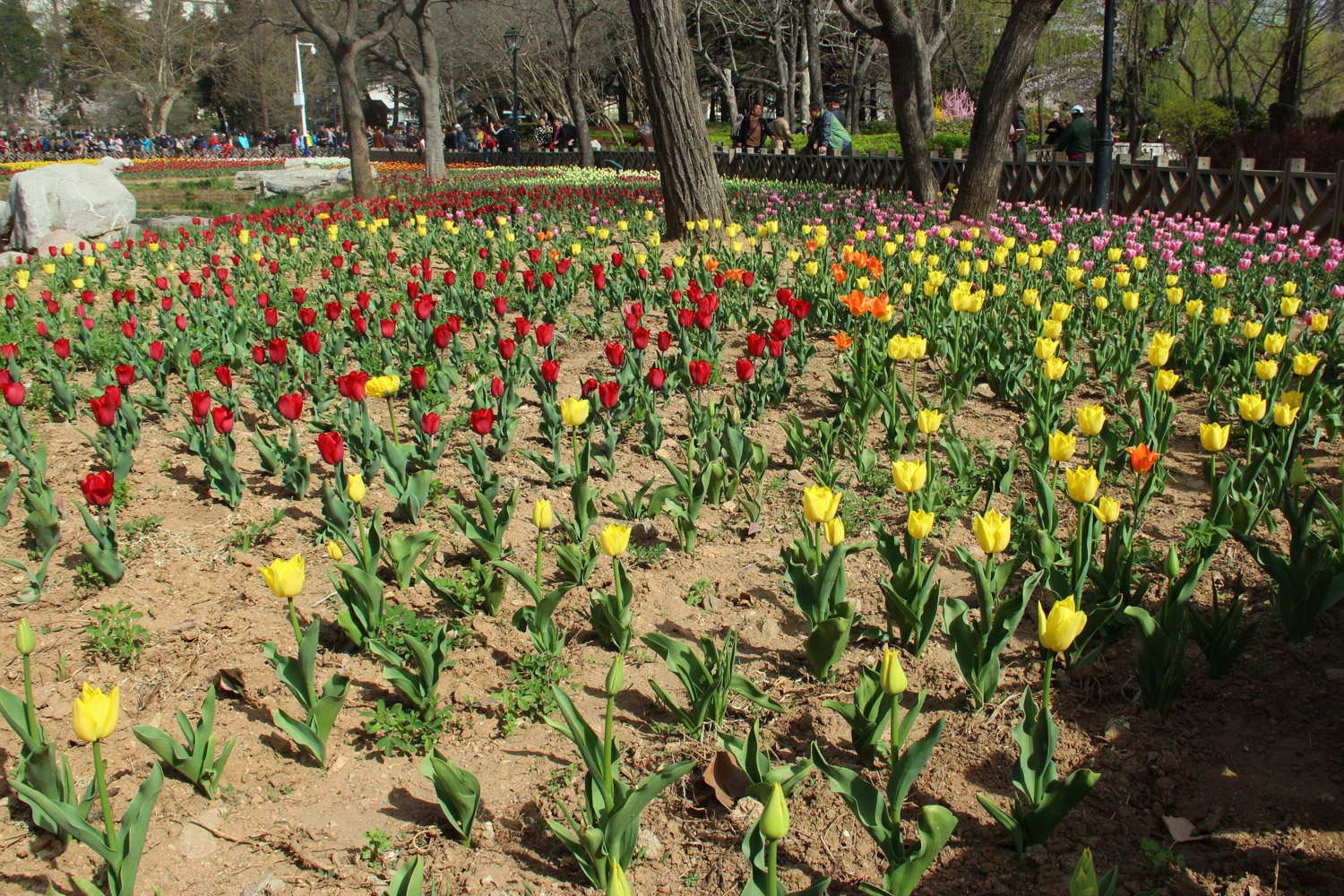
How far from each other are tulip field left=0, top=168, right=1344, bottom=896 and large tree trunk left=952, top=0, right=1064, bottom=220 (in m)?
5.33

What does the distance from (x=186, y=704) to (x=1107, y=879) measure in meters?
2.29

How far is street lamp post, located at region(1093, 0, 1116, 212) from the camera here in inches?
422

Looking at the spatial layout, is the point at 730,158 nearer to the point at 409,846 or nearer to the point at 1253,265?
the point at 1253,265

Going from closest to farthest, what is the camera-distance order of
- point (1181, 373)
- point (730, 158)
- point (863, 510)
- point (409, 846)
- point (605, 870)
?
point (605, 870), point (409, 846), point (863, 510), point (1181, 373), point (730, 158)

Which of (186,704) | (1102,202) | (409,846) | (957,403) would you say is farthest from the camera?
(1102,202)

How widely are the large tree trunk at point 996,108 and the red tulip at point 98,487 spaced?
29.9 feet

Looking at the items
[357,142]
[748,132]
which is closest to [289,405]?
[357,142]

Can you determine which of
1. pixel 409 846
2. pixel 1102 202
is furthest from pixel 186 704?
pixel 1102 202

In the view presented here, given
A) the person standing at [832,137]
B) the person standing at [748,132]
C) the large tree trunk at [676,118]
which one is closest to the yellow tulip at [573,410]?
the large tree trunk at [676,118]

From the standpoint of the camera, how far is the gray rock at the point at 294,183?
2112 cm

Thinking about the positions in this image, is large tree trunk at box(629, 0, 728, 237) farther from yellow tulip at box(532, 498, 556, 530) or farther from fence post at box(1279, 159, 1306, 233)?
yellow tulip at box(532, 498, 556, 530)

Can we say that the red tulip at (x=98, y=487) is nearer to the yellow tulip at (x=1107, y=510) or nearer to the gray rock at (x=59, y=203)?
the yellow tulip at (x=1107, y=510)

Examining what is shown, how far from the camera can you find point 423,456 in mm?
3975

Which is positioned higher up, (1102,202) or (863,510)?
(1102,202)
